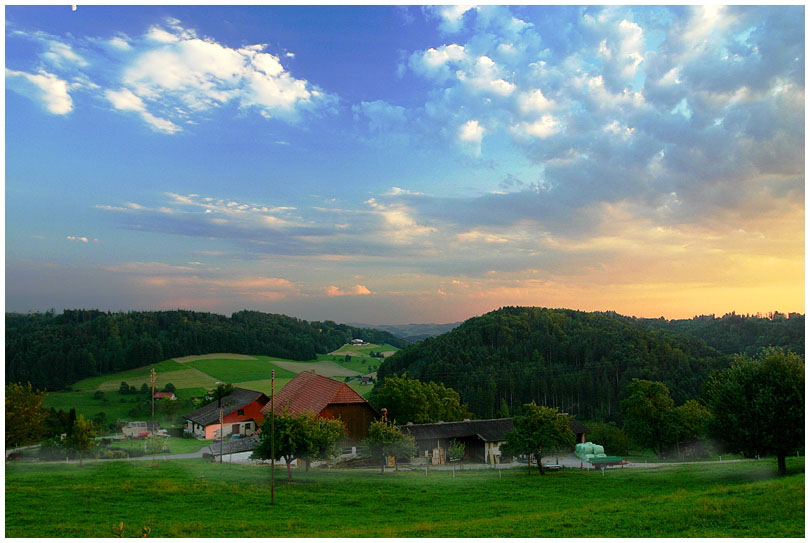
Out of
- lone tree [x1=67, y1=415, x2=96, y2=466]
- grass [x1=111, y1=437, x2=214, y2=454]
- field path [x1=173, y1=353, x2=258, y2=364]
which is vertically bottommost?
grass [x1=111, y1=437, x2=214, y2=454]

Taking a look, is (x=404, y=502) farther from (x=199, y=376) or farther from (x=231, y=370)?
(x=199, y=376)

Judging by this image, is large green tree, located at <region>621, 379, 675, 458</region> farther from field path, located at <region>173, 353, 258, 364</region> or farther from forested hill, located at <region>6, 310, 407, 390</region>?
field path, located at <region>173, 353, 258, 364</region>

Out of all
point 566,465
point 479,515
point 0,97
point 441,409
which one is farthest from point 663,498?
point 0,97

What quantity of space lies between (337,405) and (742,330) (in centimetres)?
1887

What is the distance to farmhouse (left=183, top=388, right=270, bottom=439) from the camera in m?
20.3

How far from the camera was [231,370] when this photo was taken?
23.0 metres

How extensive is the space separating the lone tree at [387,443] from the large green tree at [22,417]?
35.5ft

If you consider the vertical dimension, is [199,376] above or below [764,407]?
above

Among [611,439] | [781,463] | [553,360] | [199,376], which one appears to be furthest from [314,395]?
[781,463]

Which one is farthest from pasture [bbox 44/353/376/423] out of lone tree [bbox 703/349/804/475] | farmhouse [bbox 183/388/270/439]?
lone tree [bbox 703/349/804/475]

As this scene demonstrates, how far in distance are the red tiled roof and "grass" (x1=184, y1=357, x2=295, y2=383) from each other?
67.2 inches

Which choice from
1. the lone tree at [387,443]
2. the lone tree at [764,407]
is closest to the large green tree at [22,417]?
the lone tree at [387,443]

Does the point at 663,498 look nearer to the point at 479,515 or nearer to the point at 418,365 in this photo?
the point at 479,515

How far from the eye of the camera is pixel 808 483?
28.8 ft
